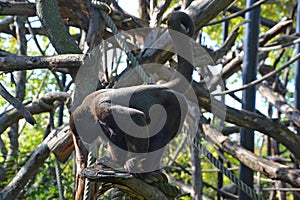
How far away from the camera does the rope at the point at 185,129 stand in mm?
2402

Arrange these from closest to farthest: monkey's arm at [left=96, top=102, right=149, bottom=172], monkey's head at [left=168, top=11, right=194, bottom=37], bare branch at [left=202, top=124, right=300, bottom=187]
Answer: monkey's arm at [left=96, top=102, right=149, bottom=172]
monkey's head at [left=168, top=11, right=194, bottom=37]
bare branch at [left=202, top=124, right=300, bottom=187]

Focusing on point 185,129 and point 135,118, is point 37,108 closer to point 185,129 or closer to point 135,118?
point 185,129

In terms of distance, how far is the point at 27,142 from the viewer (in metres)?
7.46

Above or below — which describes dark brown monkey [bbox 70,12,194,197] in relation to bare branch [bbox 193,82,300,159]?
below

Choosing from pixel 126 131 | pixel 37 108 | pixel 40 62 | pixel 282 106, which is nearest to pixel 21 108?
pixel 40 62

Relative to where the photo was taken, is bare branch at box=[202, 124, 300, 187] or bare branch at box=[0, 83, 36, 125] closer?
bare branch at box=[0, 83, 36, 125]

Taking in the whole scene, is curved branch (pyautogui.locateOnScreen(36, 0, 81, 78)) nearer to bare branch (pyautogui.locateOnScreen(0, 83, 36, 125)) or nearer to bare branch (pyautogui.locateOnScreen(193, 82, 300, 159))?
bare branch (pyautogui.locateOnScreen(0, 83, 36, 125))

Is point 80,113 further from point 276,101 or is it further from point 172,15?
point 276,101

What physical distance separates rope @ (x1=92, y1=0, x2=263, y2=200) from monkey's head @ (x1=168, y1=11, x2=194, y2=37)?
261 mm

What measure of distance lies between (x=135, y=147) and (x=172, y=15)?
0.60 m

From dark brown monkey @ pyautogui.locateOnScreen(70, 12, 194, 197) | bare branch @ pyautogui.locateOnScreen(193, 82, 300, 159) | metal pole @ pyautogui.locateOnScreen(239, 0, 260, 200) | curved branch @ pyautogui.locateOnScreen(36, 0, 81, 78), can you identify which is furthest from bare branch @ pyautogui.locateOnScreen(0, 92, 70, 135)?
dark brown monkey @ pyautogui.locateOnScreen(70, 12, 194, 197)

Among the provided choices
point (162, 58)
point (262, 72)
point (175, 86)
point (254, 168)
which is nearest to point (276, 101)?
point (262, 72)

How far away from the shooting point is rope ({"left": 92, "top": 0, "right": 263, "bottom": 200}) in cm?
240

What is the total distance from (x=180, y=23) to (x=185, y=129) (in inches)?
20.4
